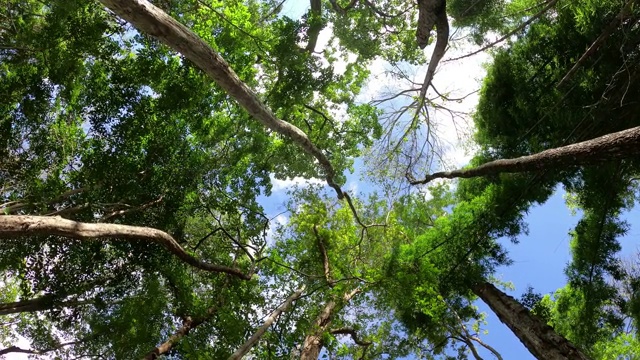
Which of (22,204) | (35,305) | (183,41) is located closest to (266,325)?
(35,305)

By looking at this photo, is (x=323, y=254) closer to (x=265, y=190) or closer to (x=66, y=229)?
(x=265, y=190)

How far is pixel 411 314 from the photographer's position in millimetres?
8031

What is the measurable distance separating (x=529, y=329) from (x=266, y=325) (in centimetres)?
419

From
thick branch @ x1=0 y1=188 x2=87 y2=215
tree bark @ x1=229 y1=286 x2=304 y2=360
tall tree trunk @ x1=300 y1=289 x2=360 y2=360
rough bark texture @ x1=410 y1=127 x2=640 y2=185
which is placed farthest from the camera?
tall tree trunk @ x1=300 y1=289 x2=360 y2=360

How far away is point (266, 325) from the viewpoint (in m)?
6.65

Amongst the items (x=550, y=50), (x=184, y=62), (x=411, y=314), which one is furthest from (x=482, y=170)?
(x=184, y=62)

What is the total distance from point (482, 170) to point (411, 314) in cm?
388

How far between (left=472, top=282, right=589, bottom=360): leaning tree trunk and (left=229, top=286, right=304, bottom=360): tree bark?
11.1 feet

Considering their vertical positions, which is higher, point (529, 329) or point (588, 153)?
point (588, 153)

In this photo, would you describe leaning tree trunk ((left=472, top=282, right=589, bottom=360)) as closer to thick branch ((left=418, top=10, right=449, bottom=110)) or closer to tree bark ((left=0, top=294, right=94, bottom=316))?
thick branch ((left=418, top=10, right=449, bottom=110))

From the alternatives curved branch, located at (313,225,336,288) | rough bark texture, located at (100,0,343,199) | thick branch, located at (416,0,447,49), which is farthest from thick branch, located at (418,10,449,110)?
curved branch, located at (313,225,336,288)

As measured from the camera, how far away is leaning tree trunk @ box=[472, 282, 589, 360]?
18.9 feet

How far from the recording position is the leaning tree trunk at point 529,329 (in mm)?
5773

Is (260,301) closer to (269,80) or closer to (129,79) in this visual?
(129,79)
